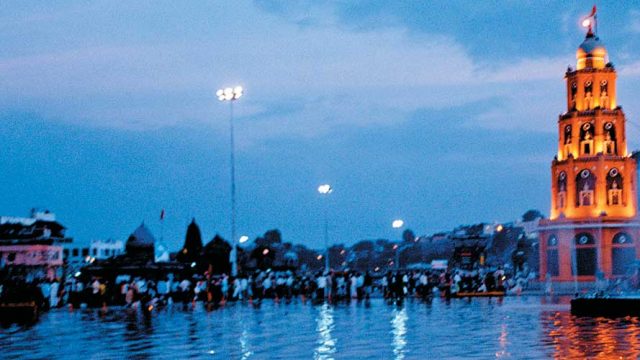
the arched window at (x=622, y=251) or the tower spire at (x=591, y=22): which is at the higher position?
the tower spire at (x=591, y=22)

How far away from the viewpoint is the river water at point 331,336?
63.8 ft

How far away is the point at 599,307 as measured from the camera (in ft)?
104

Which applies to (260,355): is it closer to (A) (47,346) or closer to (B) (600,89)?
(A) (47,346)

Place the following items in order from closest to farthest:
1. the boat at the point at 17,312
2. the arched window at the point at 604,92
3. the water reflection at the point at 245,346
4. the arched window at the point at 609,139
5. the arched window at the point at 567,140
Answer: the water reflection at the point at 245,346 < the boat at the point at 17,312 < the arched window at the point at 609,139 < the arched window at the point at 604,92 < the arched window at the point at 567,140

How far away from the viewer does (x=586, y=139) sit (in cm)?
7431

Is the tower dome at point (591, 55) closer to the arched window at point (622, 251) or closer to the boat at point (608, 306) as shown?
the arched window at point (622, 251)

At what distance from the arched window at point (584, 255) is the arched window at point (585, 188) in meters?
2.88

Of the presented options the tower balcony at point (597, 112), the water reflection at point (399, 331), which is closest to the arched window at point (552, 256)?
the tower balcony at point (597, 112)

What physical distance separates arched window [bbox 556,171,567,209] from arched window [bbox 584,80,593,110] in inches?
214

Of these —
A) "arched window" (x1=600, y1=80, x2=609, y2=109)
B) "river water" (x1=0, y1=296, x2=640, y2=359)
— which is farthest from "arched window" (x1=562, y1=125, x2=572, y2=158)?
"river water" (x1=0, y1=296, x2=640, y2=359)

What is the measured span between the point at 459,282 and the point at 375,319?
22.0 metres

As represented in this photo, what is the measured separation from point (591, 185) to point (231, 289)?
112ft

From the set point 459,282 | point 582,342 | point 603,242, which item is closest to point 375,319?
point 582,342

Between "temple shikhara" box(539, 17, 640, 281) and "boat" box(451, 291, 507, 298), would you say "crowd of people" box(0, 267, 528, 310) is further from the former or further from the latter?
"temple shikhara" box(539, 17, 640, 281)
